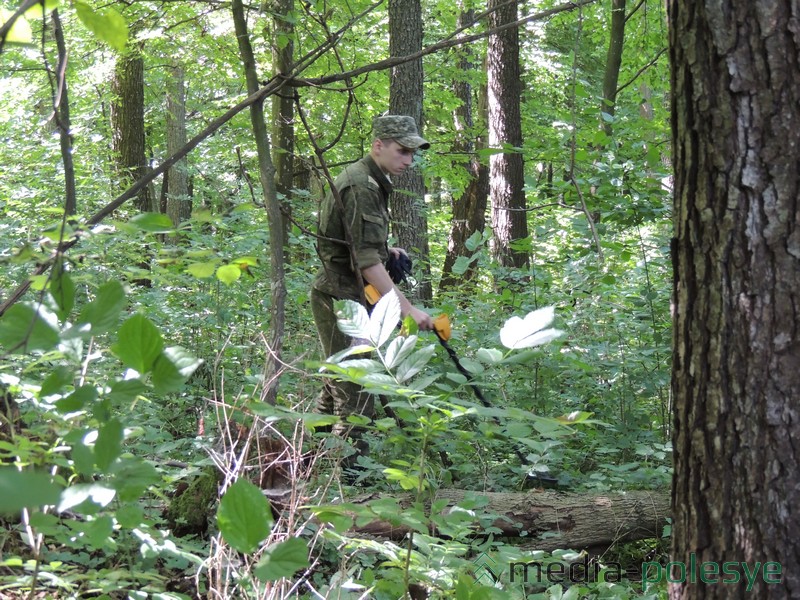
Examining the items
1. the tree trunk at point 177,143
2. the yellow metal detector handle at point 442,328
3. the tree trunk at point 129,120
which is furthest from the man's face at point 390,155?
the tree trunk at point 177,143

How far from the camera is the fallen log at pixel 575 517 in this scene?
402cm

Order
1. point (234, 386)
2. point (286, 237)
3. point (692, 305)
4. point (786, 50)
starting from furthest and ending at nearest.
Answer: point (286, 237), point (234, 386), point (692, 305), point (786, 50)

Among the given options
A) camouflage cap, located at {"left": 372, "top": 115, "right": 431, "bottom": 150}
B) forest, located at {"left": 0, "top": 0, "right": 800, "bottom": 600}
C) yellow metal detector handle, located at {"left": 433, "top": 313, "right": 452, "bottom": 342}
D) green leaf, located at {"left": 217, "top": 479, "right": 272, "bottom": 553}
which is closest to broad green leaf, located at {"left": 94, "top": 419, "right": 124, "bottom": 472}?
forest, located at {"left": 0, "top": 0, "right": 800, "bottom": 600}

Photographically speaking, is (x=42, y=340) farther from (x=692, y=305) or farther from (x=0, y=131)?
(x=0, y=131)

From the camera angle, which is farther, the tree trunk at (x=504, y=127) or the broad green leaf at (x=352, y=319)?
the tree trunk at (x=504, y=127)

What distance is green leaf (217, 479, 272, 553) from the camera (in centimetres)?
142

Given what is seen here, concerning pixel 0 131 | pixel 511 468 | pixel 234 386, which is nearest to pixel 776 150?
pixel 511 468

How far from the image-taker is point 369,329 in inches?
71.3

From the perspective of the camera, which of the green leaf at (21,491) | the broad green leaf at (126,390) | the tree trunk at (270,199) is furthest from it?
the tree trunk at (270,199)

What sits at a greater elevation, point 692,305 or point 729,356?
point 692,305

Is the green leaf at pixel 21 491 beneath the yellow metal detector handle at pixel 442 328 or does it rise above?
above

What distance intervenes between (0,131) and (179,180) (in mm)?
5159

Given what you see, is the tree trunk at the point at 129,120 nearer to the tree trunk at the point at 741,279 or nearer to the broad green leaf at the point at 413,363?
the broad green leaf at the point at 413,363

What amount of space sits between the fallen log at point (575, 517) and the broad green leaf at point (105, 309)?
2673 mm
